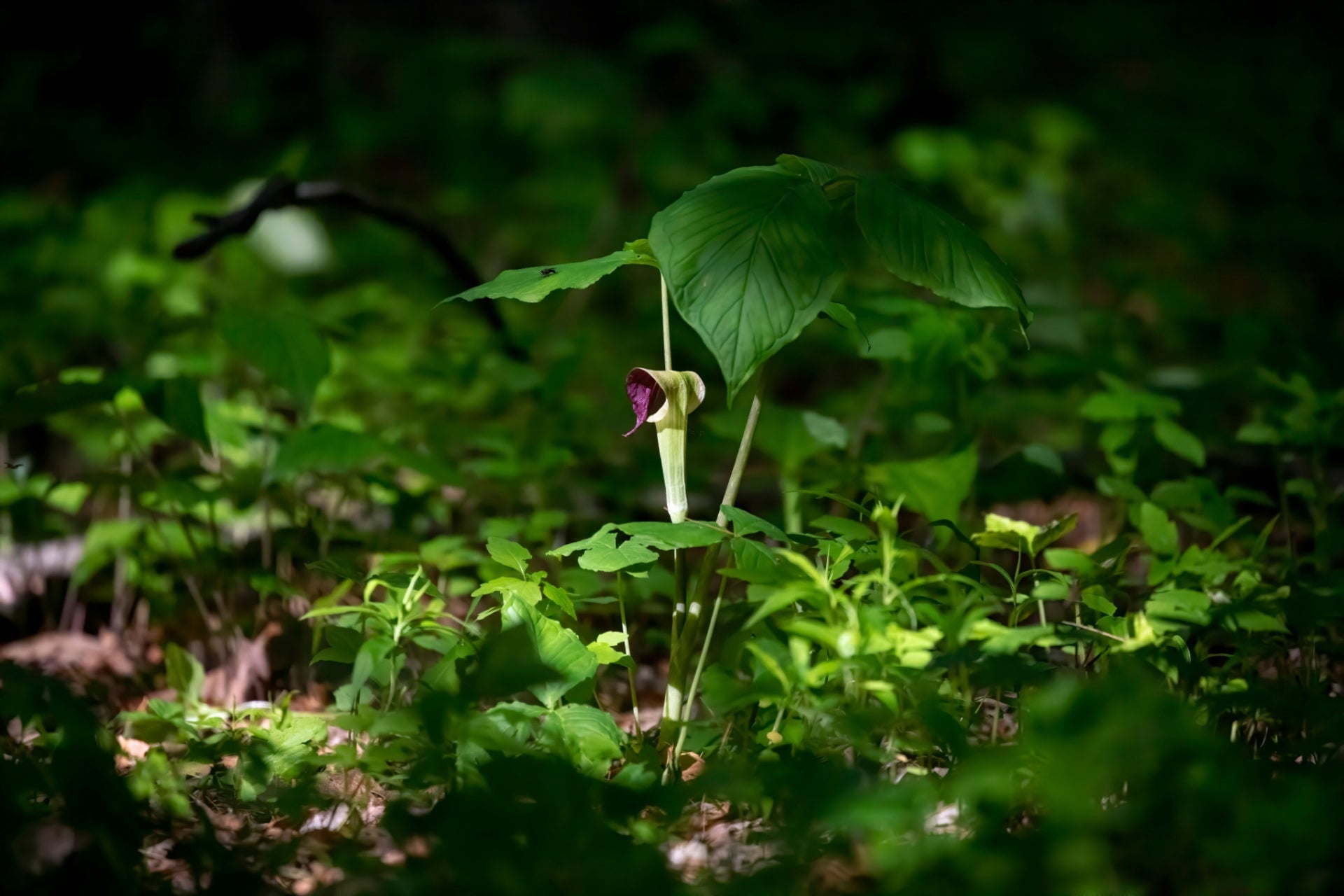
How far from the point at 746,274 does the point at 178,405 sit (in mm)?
1143

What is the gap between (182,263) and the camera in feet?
11.6

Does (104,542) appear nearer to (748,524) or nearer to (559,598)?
(559,598)

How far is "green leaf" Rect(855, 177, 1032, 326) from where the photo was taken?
122 cm

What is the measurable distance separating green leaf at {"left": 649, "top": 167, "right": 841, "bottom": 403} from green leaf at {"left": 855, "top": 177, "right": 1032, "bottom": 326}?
2.5 inches

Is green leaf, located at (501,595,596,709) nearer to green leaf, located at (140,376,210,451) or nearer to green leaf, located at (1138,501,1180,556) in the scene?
green leaf, located at (140,376,210,451)

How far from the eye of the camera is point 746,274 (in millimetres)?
1175

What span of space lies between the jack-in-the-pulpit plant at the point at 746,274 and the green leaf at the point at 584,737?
0.47ft

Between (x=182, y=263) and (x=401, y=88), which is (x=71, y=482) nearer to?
(x=182, y=263)

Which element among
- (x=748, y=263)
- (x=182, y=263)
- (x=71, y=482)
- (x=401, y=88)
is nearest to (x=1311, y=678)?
(x=748, y=263)

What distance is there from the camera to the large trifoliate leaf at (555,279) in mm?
1279

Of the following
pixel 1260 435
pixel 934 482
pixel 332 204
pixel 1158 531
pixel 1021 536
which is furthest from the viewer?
pixel 332 204

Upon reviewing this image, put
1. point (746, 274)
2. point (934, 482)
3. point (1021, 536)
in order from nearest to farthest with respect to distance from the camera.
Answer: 1. point (746, 274)
2. point (1021, 536)
3. point (934, 482)

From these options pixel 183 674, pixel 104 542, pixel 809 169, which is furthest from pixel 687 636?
A: pixel 104 542

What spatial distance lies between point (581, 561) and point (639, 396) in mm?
235
